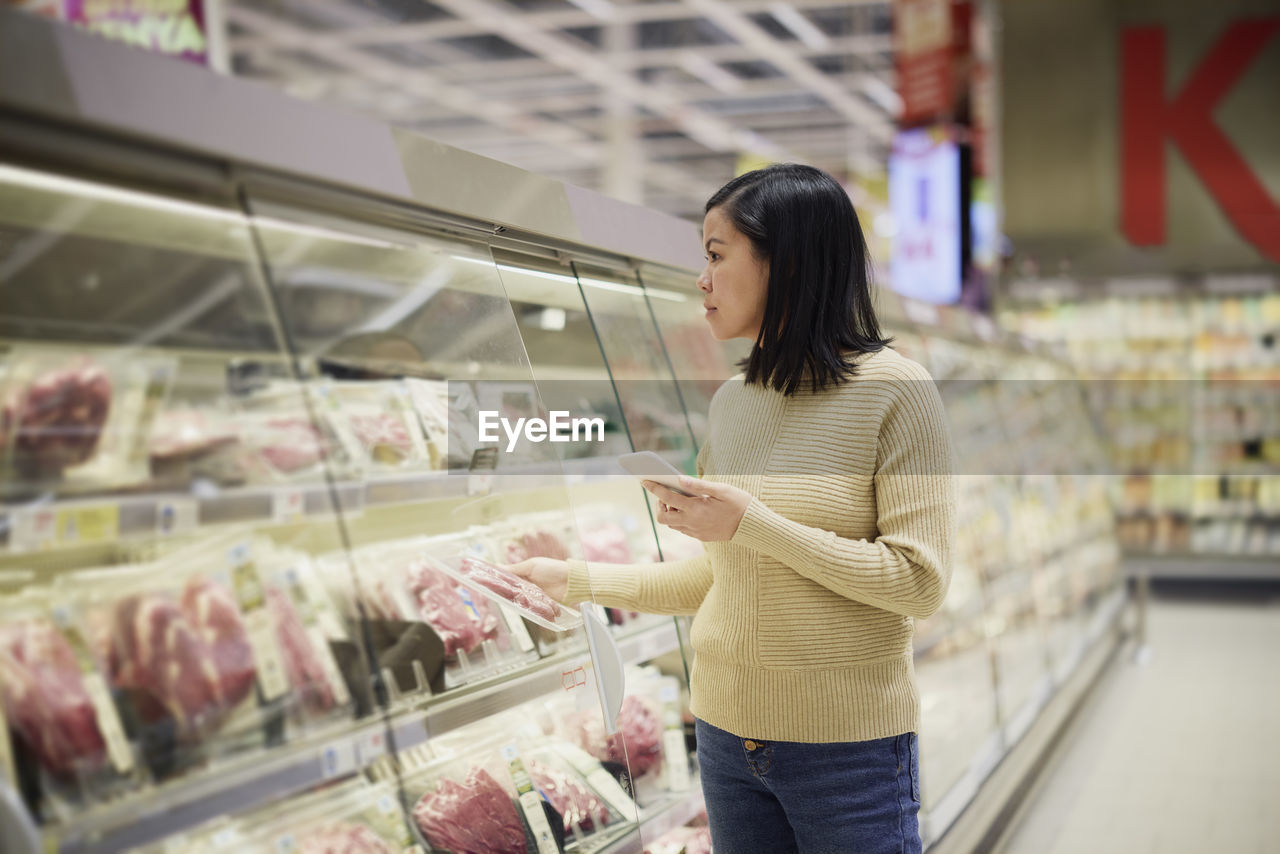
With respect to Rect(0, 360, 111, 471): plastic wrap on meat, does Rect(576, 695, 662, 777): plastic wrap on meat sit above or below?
below

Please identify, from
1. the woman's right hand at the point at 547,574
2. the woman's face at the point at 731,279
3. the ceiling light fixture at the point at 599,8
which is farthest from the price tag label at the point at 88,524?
the ceiling light fixture at the point at 599,8

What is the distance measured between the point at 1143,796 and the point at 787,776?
3531 mm

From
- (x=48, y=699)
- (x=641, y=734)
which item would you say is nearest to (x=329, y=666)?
(x=48, y=699)

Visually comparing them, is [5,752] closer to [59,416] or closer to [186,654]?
[186,654]

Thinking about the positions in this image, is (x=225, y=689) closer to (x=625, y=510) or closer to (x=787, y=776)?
(x=787, y=776)

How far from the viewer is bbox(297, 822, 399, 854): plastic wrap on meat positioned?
1678mm

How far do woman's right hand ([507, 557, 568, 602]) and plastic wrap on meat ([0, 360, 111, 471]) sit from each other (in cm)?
76

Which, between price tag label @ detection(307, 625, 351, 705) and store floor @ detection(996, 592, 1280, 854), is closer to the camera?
price tag label @ detection(307, 625, 351, 705)

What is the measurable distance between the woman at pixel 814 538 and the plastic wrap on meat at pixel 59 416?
2.73ft

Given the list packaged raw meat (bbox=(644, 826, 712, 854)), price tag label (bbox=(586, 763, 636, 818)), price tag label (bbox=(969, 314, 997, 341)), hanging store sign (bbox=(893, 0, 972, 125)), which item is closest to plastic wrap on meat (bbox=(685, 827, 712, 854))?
packaged raw meat (bbox=(644, 826, 712, 854))

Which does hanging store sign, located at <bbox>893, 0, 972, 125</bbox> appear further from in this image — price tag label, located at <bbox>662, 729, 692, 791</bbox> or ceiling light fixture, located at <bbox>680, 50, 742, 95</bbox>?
price tag label, located at <bbox>662, 729, 692, 791</bbox>

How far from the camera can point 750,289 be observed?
1.66 m

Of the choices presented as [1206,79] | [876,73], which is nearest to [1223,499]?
[1206,79]

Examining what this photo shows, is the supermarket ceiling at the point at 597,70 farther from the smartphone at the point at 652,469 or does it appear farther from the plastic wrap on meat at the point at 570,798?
the smartphone at the point at 652,469
